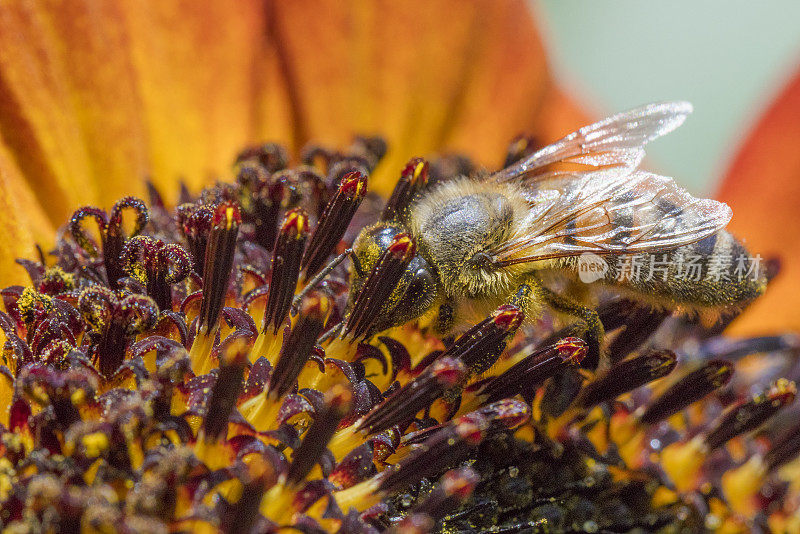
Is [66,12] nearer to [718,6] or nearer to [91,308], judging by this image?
[91,308]

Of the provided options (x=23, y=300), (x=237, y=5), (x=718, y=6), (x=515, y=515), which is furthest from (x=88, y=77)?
(x=718, y=6)

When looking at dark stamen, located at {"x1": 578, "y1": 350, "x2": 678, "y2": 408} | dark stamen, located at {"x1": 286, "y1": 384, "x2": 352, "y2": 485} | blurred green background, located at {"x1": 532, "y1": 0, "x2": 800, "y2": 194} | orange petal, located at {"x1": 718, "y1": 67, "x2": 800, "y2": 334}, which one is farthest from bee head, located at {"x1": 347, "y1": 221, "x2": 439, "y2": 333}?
blurred green background, located at {"x1": 532, "y1": 0, "x2": 800, "y2": 194}

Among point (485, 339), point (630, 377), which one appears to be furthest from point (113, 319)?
point (630, 377)

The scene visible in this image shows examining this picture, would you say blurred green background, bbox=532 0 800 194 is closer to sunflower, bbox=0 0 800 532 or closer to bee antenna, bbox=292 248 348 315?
sunflower, bbox=0 0 800 532

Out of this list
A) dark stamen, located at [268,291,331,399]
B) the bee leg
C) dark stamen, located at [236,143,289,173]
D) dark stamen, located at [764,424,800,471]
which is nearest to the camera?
dark stamen, located at [268,291,331,399]

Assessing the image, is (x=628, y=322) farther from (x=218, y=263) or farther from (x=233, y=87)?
(x=233, y=87)

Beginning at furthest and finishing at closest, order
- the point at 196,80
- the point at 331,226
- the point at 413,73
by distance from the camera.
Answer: the point at 413,73, the point at 196,80, the point at 331,226
